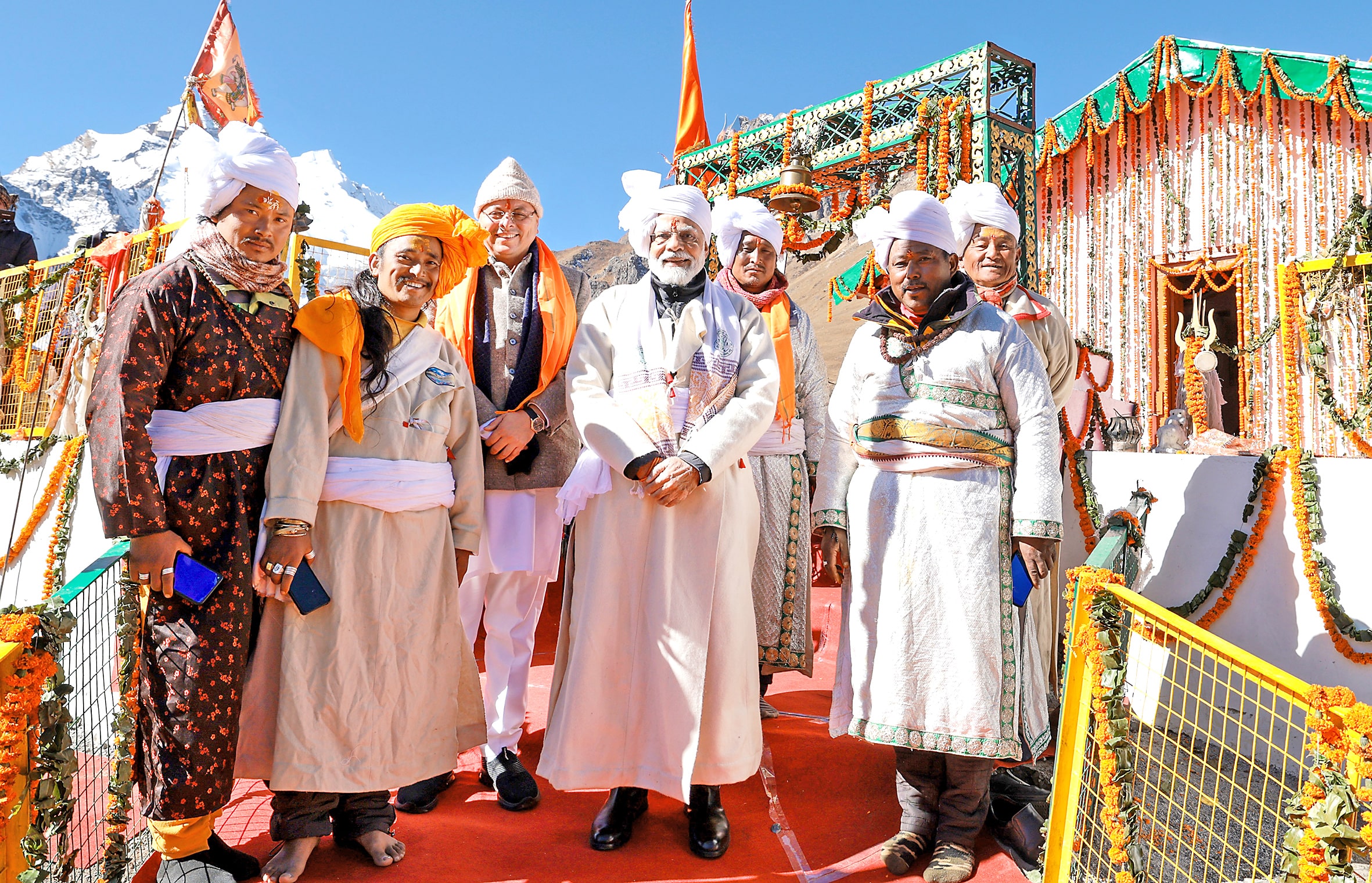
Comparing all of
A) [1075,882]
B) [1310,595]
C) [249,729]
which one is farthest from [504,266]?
[1310,595]

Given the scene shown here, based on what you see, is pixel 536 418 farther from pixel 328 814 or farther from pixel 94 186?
pixel 94 186

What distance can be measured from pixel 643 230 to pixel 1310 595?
297 cm

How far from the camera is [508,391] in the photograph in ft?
10.3

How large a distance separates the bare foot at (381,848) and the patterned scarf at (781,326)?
2.05 meters

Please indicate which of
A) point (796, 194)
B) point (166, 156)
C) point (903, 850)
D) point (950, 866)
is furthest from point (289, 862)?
point (796, 194)

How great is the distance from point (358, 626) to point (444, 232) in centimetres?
122

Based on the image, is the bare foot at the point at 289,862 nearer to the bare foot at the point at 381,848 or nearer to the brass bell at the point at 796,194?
the bare foot at the point at 381,848

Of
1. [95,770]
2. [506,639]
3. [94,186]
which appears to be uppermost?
[94,186]

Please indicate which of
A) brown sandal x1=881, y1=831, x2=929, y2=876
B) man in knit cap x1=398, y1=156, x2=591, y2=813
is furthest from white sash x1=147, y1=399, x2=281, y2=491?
brown sandal x1=881, y1=831, x2=929, y2=876

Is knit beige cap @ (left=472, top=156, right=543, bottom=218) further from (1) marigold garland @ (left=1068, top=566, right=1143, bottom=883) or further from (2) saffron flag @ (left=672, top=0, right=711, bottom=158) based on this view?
(2) saffron flag @ (left=672, top=0, right=711, bottom=158)

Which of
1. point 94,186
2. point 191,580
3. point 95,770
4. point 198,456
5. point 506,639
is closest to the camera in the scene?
point 191,580

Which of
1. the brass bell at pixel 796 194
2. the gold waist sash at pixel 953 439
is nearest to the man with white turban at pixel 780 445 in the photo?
the gold waist sash at pixel 953 439

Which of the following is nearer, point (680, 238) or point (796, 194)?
point (680, 238)

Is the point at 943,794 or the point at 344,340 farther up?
the point at 344,340
